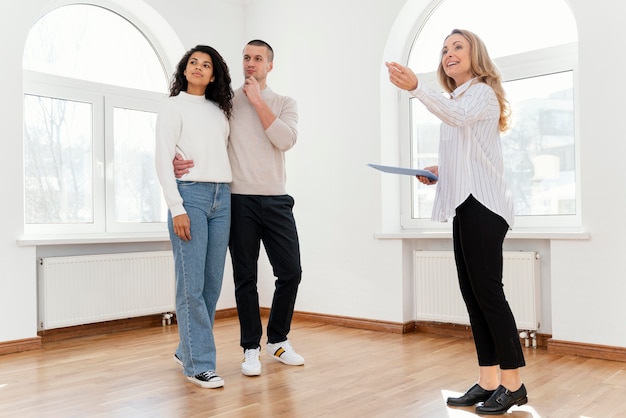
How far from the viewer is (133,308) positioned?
392 centimetres

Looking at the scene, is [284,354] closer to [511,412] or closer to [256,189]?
[256,189]

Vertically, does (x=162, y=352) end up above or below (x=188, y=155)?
below

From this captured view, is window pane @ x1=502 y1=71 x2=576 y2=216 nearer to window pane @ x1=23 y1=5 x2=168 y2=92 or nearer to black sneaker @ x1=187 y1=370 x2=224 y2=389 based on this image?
black sneaker @ x1=187 y1=370 x2=224 y2=389

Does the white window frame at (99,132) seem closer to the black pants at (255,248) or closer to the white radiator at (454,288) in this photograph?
the black pants at (255,248)

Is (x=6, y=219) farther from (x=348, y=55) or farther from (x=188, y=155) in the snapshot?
(x=348, y=55)

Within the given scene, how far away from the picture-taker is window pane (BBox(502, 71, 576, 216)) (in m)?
3.34

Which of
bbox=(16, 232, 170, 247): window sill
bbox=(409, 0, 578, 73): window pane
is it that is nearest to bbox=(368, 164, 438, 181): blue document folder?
Result: bbox=(409, 0, 578, 73): window pane

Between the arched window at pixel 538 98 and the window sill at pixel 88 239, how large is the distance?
2.33 meters

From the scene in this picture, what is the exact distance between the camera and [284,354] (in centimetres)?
284

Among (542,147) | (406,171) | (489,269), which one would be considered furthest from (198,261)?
(542,147)

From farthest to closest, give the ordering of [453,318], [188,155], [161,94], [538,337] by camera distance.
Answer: [161,94], [453,318], [538,337], [188,155]

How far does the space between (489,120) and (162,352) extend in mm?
2122

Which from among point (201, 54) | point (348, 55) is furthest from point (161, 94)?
point (201, 54)

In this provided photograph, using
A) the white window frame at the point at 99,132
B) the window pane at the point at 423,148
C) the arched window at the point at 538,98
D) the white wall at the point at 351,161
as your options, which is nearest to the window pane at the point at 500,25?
the arched window at the point at 538,98
